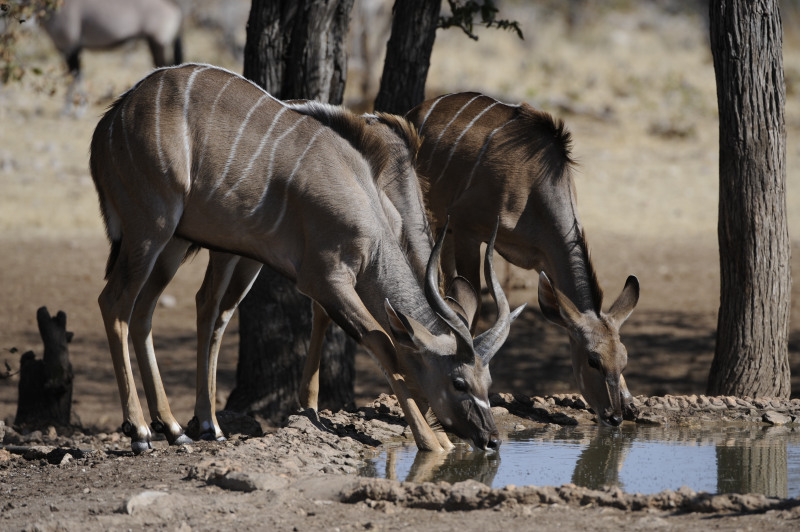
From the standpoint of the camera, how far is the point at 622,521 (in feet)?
11.2

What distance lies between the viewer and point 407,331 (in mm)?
4602

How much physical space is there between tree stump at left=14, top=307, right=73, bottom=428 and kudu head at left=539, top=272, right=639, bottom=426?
2630mm

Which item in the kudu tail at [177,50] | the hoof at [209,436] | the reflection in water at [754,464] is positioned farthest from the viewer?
the kudu tail at [177,50]

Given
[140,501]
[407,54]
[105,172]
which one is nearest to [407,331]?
[140,501]

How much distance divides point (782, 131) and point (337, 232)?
2.50 metres

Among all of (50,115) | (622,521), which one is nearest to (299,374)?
(622,521)

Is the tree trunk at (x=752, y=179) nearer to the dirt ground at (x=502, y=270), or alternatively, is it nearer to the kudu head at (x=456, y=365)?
the kudu head at (x=456, y=365)

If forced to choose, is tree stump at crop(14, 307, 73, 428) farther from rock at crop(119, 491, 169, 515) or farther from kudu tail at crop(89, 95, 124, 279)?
rock at crop(119, 491, 169, 515)

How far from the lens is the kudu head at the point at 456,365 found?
455 centimetres

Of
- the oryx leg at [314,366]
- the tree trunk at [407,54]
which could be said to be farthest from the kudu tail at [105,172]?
the tree trunk at [407,54]

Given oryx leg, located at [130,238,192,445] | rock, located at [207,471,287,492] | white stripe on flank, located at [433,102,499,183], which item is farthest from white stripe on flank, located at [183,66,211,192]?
white stripe on flank, located at [433,102,499,183]

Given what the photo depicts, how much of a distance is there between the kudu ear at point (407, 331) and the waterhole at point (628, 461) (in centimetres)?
47

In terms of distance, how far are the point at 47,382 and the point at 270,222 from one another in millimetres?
1947

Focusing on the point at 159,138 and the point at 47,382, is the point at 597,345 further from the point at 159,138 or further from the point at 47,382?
the point at 47,382
